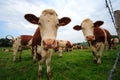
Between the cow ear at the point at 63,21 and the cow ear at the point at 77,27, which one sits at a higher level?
the cow ear at the point at 77,27

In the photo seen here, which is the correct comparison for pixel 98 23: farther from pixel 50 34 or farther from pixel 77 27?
pixel 50 34

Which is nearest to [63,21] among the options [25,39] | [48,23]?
[48,23]

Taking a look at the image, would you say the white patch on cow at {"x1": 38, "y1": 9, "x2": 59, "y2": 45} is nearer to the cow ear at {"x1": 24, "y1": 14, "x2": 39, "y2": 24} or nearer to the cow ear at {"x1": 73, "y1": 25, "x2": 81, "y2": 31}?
the cow ear at {"x1": 24, "y1": 14, "x2": 39, "y2": 24}

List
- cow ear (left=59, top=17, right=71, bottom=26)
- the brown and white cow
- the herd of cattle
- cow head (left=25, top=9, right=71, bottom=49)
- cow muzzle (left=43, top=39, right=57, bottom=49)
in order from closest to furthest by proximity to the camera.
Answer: cow muzzle (left=43, top=39, right=57, bottom=49) < cow head (left=25, top=9, right=71, bottom=49) < the herd of cattle < cow ear (left=59, top=17, right=71, bottom=26) < the brown and white cow

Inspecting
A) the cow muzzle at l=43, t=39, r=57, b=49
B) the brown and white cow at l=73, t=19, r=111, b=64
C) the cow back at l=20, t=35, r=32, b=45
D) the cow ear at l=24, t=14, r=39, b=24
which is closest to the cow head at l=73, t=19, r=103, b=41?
the brown and white cow at l=73, t=19, r=111, b=64

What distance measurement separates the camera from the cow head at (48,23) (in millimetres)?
7656

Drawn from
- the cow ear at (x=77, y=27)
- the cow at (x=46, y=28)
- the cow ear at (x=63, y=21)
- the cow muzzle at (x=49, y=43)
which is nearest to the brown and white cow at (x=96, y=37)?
the cow ear at (x=77, y=27)

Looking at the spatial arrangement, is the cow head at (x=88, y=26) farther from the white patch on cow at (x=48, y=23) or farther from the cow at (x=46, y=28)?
the white patch on cow at (x=48, y=23)

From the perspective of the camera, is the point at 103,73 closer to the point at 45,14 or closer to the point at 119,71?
the point at 119,71

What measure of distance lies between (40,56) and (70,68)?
260 centimetres

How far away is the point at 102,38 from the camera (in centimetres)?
1270

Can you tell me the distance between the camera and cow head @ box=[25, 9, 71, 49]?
25.1 ft

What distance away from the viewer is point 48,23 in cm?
812

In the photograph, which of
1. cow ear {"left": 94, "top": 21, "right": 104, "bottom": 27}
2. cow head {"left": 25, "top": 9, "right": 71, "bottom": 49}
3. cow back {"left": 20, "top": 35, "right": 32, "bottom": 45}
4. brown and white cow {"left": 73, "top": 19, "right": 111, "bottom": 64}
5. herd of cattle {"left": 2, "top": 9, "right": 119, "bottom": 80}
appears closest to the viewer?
cow head {"left": 25, "top": 9, "right": 71, "bottom": 49}
